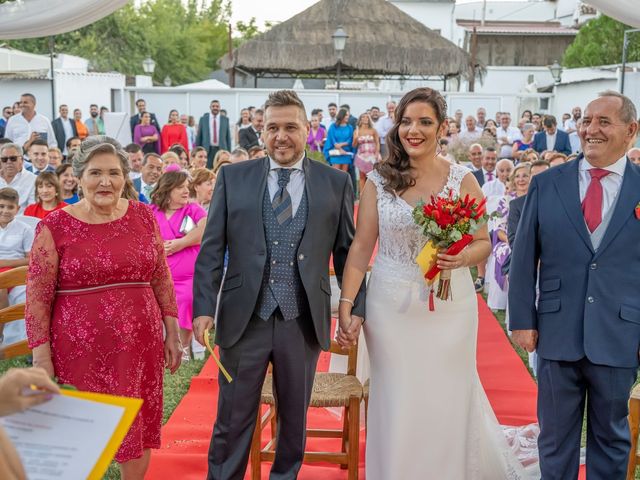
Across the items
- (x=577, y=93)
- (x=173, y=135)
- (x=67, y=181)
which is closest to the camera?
(x=67, y=181)

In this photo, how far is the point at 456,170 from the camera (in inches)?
202

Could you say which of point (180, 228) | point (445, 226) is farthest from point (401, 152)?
point (180, 228)

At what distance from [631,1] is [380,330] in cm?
266

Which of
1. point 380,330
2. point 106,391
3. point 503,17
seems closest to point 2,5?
point 106,391

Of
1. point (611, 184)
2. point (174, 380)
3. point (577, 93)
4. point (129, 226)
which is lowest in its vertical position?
point (174, 380)

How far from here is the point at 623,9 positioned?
5.54 meters

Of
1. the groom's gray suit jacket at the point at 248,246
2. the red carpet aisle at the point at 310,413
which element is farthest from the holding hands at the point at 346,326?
the red carpet aisle at the point at 310,413

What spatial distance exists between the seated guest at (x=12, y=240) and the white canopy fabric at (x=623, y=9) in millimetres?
5756

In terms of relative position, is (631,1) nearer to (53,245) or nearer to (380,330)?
(380,330)

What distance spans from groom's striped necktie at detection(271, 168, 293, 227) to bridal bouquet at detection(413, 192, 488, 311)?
71 centimetres

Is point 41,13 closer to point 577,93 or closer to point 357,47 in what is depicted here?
point 357,47

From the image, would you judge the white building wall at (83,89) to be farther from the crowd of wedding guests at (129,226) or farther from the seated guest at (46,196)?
the seated guest at (46,196)

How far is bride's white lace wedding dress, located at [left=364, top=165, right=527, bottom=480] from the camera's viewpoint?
501 centimetres

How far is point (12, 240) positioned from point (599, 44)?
3197 centimetres
